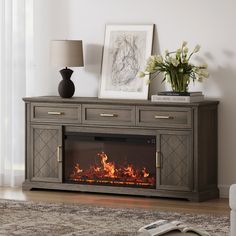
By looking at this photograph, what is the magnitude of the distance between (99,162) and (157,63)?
1.07 metres

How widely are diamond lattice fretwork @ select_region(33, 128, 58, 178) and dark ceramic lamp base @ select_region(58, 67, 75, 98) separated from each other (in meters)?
0.36

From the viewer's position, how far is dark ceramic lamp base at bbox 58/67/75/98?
7.46 metres

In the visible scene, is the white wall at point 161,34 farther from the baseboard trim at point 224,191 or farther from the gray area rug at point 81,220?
the gray area rug at point 81,220

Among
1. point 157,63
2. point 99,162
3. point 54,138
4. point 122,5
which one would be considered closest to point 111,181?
point 99,162

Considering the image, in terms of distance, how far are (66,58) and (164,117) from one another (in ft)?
3.77

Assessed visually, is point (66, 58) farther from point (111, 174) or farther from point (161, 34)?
point (111, 174)

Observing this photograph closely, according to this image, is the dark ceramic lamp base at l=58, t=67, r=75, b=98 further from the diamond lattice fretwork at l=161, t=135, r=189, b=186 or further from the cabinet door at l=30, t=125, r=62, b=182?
the diamond lattice fretwork at l=161, t=135, r=189, b=186

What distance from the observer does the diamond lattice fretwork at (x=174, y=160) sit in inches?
273

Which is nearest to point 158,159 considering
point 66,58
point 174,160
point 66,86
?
point 174,160

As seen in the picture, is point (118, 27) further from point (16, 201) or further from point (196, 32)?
point (16, 201)

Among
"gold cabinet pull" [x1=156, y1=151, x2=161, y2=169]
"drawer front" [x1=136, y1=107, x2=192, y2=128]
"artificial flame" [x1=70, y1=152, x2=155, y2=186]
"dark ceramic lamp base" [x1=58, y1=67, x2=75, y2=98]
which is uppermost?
"dark ceramic lamp base" [x1=58, y1=67, x2=75, y2=98]

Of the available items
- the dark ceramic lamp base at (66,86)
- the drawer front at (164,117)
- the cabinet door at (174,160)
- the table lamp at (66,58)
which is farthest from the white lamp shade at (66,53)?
the cabinet door at (174,160)

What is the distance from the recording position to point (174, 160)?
22.8ft

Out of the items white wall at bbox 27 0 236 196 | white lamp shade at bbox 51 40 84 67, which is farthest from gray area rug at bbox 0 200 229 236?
white lamp shade at bbox 51 40 84 67
